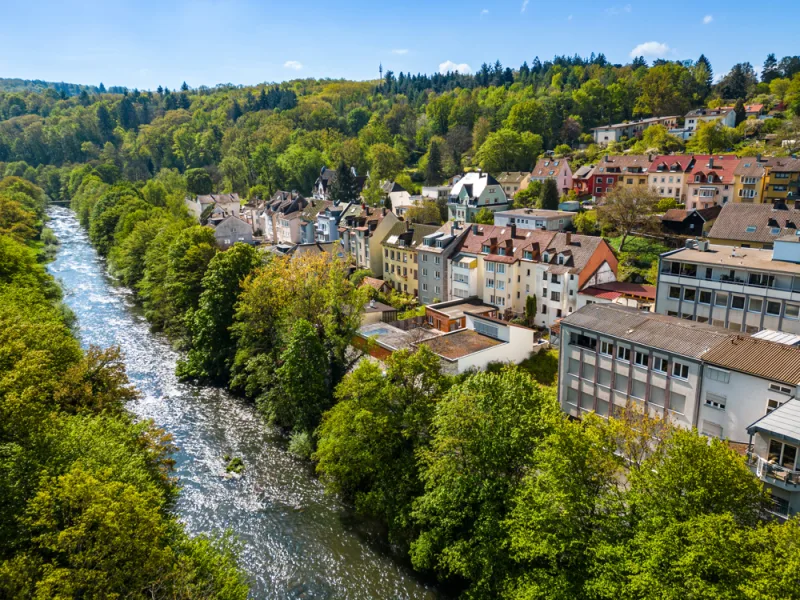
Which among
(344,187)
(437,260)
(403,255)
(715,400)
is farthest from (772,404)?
(344,187)

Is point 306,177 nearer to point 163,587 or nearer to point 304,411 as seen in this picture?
point 304,411

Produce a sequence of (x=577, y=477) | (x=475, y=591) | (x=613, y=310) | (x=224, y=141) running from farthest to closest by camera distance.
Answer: (x=224, y=141), (x=613, y=310), (x=475, y=591), (x=577, y=477)

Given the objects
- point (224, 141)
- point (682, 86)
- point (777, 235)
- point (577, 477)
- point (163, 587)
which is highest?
point (682, 86)

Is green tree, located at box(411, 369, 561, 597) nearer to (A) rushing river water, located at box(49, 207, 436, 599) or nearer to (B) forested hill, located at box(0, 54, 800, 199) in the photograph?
(A) rushing river water, located at box(49, 207, 436, 599)

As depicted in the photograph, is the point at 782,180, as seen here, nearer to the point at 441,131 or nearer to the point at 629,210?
the point at 629,210

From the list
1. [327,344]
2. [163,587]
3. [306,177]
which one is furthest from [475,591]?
[306,177]

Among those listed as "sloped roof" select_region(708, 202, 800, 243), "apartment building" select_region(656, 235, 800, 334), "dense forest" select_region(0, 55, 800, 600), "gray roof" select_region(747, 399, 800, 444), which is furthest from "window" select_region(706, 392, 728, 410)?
"sloped roof" select_region(708, 202, 800, 243)

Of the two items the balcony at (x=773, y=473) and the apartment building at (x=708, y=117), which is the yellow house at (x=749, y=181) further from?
the balcony at (x=773, y=473)
